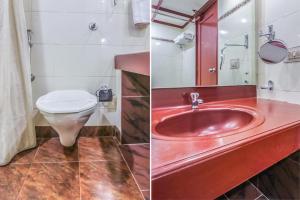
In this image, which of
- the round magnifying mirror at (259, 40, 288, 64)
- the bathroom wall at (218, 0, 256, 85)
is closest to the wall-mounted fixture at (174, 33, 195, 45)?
the bathroom wall at (218, 0, 256, 85)

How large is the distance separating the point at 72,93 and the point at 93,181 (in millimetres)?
775

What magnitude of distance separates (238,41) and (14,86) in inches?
56.8

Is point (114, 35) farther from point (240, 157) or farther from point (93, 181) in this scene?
point (240, 157)

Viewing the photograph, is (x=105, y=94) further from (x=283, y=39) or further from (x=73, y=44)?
(x=283, y=39)

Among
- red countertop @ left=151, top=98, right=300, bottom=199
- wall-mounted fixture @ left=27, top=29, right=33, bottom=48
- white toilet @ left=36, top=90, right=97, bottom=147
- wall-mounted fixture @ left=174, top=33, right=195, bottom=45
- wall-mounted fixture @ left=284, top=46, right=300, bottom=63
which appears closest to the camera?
red countertop @ left=151, top=98, right=300, bottom=199

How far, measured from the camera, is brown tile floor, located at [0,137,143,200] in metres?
1.14

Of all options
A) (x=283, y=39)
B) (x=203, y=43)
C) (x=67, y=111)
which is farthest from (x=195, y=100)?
(x=67, y=111)

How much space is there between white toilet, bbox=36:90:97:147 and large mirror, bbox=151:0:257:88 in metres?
0.75

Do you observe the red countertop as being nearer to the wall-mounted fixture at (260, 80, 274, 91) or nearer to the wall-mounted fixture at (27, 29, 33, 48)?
the wall-mounted fixture at (260, 80, 274, 91)

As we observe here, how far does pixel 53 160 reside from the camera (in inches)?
59.6

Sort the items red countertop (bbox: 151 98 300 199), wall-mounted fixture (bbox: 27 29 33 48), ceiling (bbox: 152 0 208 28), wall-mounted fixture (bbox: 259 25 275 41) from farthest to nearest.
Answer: wall-mounted fixture (bbox: 27 29 33 48) → wall-mounted fixture (bbox: 259 25 275 41) → ceiling (bbox: 152 0 208 28) → red countertop (bbox: 151 98 300 199)

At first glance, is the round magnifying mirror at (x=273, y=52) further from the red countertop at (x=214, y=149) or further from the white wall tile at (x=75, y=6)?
the white wall tile at (x=75, y=6)

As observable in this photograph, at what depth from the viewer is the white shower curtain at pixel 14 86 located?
145 centimetres

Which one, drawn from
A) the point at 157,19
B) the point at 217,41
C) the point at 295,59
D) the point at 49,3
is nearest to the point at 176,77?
the point at 157,19
